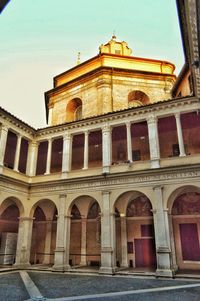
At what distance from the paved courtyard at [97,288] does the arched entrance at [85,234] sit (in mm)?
4283

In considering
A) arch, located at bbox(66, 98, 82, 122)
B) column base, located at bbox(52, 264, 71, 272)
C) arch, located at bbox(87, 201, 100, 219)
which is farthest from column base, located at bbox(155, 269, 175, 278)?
arch, located at bbox(66, 98, 82, 122)

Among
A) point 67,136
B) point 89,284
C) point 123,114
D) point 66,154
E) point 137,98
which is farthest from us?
point 137,98

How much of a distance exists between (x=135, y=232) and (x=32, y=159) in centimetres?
873

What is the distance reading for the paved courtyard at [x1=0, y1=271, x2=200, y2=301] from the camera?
8.16m

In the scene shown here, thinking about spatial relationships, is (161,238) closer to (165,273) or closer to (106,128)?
(165,273)

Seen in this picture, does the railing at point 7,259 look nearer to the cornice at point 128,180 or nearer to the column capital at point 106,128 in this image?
the cornice at point 128,180

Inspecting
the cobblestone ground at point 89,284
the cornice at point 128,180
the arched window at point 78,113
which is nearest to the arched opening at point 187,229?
the cornice at point 128,180

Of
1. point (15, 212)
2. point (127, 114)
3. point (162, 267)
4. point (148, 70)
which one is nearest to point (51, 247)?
point (15, 212)

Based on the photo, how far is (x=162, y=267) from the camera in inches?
469

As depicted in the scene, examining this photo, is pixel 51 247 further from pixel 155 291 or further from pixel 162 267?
pixel 155 291

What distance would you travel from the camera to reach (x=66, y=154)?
655 inches

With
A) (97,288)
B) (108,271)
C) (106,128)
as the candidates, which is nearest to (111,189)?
(106,128)

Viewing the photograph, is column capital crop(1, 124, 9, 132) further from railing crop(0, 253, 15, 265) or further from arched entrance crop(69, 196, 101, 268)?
railing crop(0, 253, 15, 265)

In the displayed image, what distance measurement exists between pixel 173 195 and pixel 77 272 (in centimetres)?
689
